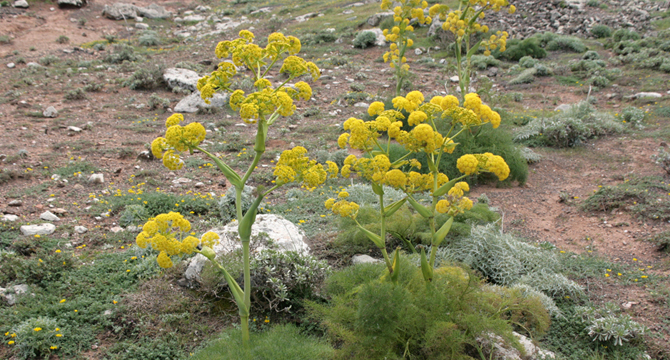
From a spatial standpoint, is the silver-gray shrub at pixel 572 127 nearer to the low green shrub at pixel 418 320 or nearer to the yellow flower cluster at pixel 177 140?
the low green shrub at pixel 418 320

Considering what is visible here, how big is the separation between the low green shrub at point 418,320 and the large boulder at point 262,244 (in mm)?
1314

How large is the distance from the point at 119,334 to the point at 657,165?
880cm

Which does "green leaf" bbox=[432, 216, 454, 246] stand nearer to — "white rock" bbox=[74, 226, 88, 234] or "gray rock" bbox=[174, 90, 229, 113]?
"white rock" bbox=[74, 226, 88, 234]

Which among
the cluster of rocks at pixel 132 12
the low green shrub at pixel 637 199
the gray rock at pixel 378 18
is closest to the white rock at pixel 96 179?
the low green shrub at pixel 637 199

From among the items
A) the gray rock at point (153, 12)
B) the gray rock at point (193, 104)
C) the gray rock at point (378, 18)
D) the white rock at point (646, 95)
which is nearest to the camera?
the gray rock at point (193, 104)

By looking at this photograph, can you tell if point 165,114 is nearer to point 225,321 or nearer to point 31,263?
point 31,263

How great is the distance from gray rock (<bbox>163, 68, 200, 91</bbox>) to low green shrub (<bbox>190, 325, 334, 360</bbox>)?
1007 cm

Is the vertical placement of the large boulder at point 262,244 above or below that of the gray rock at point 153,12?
below

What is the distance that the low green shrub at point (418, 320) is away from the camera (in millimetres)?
2621

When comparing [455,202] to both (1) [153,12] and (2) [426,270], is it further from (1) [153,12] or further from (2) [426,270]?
(1) [153,12]

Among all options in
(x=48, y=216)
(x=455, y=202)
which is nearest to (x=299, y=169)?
(x=455, y=202)

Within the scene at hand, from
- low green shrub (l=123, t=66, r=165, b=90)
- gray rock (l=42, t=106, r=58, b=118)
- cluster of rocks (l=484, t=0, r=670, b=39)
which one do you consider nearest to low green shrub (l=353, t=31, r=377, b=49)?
cluster of rocks (l=484, t=0, r=670, b=39)

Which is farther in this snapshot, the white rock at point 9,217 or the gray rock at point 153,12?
the gray rock at point 153,12

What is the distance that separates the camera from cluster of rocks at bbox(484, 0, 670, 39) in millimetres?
19000
